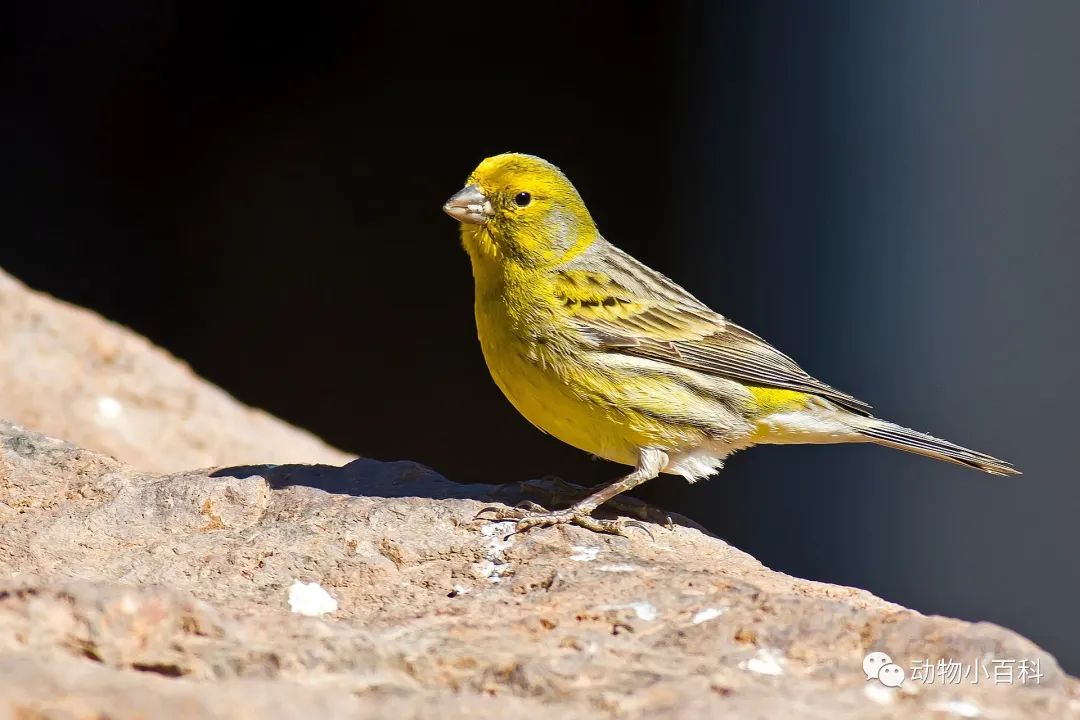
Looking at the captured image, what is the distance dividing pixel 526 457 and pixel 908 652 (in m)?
7.59

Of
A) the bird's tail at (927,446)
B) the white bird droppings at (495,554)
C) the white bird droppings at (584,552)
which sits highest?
the bird's tail at (927,446)

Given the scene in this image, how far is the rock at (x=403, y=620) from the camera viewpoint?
262 cm

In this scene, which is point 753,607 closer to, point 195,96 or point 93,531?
point 93,531

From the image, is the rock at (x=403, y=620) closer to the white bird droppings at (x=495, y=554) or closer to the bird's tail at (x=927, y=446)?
the white bird droppings at (x=495, y=554)

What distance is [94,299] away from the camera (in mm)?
10758

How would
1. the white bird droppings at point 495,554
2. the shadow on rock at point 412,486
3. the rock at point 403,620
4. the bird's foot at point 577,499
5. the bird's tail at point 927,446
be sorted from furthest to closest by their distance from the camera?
the bird's tail at point 927,446
the bird's foot at point 577,499
the shadow on rock at point 412,486
the white bird droppings at point 495,554
the rock at point 403,620

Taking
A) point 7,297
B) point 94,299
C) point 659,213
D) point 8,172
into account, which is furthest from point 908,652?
point 8,172

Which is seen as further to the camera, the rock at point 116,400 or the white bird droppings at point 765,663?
the rock at point 116,400

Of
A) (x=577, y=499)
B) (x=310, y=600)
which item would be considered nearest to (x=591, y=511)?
(x=577, y=499)

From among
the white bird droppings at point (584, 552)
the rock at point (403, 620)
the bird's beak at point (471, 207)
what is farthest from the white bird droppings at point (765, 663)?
the bird's beak at point (471, 207)

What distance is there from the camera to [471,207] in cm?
515

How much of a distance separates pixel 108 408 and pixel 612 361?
2477 mm

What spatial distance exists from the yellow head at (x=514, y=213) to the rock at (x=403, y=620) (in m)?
1.15

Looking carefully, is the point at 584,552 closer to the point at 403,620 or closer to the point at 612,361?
the point at 403,620
